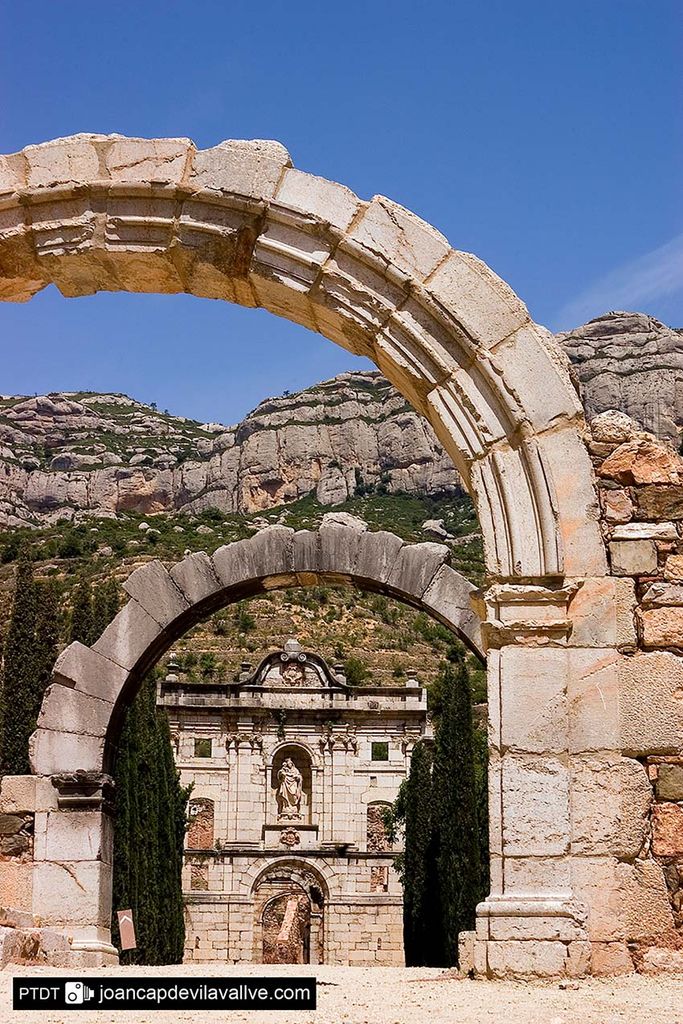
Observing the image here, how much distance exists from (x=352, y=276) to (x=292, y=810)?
29.1 metres

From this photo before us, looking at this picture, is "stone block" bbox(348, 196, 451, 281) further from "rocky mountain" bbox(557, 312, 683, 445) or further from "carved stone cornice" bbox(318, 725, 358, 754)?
"rocky mountain" bbox(557, 312, 683, 445)

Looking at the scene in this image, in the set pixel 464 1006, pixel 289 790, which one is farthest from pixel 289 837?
pixel 464 1006

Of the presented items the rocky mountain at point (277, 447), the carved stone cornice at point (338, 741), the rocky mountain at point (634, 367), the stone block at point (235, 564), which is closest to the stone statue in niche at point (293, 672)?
the carved stone cornice at point (338, 741)

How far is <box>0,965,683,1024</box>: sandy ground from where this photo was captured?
14.5 ft

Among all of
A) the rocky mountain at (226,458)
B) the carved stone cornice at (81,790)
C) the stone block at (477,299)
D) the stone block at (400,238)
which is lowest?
the carved stone cornice at (81,790)

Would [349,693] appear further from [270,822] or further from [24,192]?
[24,192]

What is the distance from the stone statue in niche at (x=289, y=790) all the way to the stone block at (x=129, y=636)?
75.2 ft

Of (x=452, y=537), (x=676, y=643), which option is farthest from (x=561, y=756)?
(x=452, y=537)

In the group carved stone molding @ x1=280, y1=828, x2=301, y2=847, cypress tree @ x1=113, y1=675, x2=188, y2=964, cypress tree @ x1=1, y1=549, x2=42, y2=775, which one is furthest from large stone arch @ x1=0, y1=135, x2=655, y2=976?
carved stone molding @ x1=280, y1=828, x2=301, y2=847

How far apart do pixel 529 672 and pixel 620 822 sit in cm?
74

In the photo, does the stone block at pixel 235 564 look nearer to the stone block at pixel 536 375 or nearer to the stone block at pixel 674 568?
the stone block at pixel 536 375

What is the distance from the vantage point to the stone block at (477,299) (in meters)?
6.25

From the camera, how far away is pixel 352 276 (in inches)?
253

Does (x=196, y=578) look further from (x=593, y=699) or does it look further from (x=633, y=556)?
(x=593, y=699)
